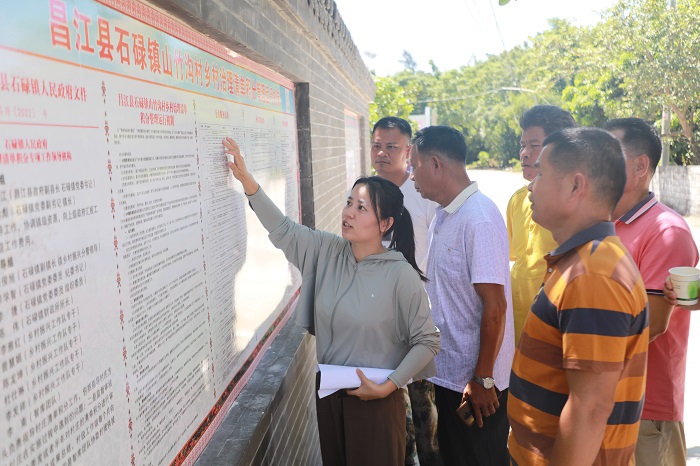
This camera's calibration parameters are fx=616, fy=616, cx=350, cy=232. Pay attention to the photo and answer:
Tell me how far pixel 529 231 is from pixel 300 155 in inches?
62.0

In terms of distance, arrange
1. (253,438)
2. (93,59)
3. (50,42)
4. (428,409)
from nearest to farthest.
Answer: (50,42) < (93,59) < (253,438) < (428,409)

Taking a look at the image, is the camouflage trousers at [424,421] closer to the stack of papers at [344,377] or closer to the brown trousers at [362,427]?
the brown trousers at [362,427]

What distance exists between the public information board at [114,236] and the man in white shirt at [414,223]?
1609mm

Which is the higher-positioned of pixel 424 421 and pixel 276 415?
pixel 276 415

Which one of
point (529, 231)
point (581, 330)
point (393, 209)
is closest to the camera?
point (581, 330)

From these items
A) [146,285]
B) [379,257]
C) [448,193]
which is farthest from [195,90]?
[448,193]

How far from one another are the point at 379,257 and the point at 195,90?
1.08 meters

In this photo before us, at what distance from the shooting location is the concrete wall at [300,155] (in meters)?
2.32

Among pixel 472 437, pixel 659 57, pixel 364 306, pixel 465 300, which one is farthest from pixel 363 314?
pixel 659 57

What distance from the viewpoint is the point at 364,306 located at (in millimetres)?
2682

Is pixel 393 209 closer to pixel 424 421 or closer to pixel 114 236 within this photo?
pixel 114 236

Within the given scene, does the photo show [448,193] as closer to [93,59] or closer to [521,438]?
[521,438]

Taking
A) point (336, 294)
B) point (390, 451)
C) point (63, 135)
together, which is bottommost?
point (390, 451)

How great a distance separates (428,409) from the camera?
154 inches
